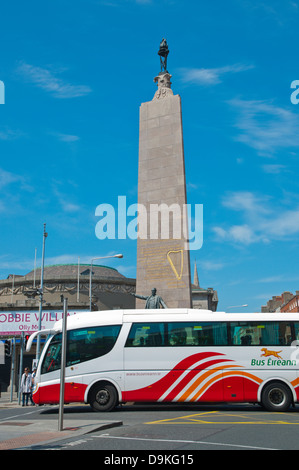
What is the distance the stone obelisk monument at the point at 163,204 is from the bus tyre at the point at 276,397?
12.9m

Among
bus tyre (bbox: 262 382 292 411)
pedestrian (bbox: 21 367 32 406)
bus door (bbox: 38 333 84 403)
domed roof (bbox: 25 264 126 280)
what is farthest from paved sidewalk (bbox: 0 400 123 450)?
domed roof (bbox: 25 264 126 280)

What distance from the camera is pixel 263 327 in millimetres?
16250

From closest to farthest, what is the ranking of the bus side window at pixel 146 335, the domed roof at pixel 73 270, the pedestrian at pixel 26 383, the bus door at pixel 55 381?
the bus door at pixel 55 381 → the bus side window at pixel 146 335 → the pedestrian at pixel 26 383 → the domed roof at pixel 73 270

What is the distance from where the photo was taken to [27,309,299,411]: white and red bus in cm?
1570

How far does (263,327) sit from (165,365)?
11.5 feet

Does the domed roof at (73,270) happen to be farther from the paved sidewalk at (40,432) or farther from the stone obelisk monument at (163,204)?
the paved sidewalk at (40,432)

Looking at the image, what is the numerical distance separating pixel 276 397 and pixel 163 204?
54.5 feet

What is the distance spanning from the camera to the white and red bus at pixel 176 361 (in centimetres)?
1570

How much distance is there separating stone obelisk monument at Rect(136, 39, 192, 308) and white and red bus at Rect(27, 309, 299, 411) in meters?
12.2

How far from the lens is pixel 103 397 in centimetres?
1579

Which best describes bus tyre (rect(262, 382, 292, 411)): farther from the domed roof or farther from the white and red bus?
the domed roof

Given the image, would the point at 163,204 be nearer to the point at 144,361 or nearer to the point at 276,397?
the point at 144,361

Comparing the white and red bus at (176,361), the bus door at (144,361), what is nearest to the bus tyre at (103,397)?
the white and red bus at (176,361)
